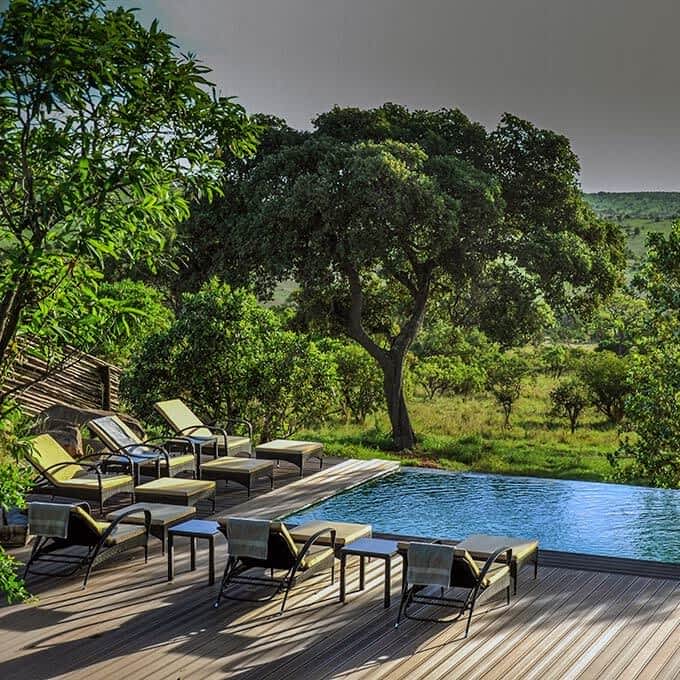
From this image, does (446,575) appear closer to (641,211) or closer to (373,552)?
(373,552)

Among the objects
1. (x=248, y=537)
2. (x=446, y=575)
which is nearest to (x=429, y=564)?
(x=446, y=575)

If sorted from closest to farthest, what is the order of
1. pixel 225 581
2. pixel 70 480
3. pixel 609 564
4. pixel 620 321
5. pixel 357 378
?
pixel 225 581, pixel 609 564, pixel 70 480, pixel 620 321, pixel 357 378

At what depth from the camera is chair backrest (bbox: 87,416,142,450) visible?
449 inches

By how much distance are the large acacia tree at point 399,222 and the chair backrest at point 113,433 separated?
539 cm

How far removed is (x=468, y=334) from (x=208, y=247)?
12.8 metres

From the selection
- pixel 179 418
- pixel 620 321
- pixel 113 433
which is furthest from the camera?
pixel 620 321

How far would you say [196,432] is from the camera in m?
12.8

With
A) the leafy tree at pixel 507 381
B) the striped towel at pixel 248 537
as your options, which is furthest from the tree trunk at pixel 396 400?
the striped towel at pixel 248 537

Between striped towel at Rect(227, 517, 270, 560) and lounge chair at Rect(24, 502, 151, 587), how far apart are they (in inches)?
42.8

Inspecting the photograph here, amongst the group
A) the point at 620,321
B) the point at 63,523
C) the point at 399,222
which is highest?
the point at 399,222

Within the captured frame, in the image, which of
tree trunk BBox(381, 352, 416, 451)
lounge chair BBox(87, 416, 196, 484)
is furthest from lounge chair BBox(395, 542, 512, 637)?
tree trunk BBox(381, 352, 416, 451)

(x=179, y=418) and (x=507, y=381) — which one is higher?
(x=507, y=381)

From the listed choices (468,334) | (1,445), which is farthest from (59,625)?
(468,334)

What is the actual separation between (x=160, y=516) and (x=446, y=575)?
287 cm
